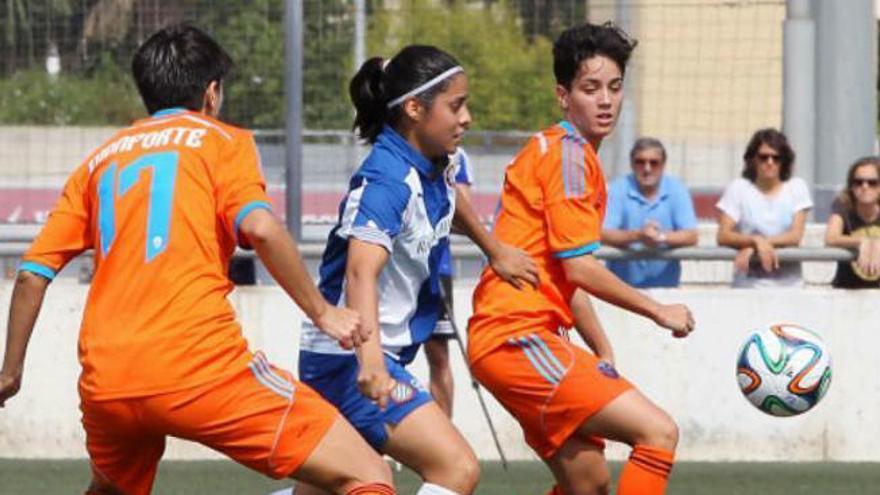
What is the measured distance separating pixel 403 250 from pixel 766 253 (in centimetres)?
413

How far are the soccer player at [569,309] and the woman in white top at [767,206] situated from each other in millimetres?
3384

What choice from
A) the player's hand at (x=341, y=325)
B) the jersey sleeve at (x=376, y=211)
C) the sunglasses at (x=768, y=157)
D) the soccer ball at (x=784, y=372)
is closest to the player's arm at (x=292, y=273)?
the player's hand at (x=341, y=325)

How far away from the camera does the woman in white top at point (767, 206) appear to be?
10.3 meters

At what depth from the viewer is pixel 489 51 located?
10781mm

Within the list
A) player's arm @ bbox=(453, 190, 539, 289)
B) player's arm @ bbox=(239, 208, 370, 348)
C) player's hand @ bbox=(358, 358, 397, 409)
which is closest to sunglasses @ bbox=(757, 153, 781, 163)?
player's arm @ bbox=(453, 190, 539, 289)

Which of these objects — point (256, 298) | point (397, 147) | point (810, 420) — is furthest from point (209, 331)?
point (810, 420)

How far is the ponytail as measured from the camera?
21.2ft

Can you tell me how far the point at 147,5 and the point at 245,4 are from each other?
19.0 inches

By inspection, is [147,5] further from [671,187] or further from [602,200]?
[602,200]

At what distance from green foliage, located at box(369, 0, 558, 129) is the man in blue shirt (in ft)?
2.28

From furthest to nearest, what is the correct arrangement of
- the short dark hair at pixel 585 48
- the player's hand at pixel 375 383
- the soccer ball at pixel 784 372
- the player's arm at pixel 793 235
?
the player's arm at pixel 793 235 → the soccer ball at pixel 784 372 → the short dark hair at pixel 585 48 → the player's hand at pixel 375 383

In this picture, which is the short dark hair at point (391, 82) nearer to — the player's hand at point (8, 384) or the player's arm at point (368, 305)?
the player's arm at point (368, 305)

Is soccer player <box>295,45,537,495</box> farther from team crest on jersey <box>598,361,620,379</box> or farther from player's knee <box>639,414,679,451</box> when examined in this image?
player's knee <box>639,414,679,451</box>

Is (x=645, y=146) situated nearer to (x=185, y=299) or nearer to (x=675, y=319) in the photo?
(x=675, y=319)
